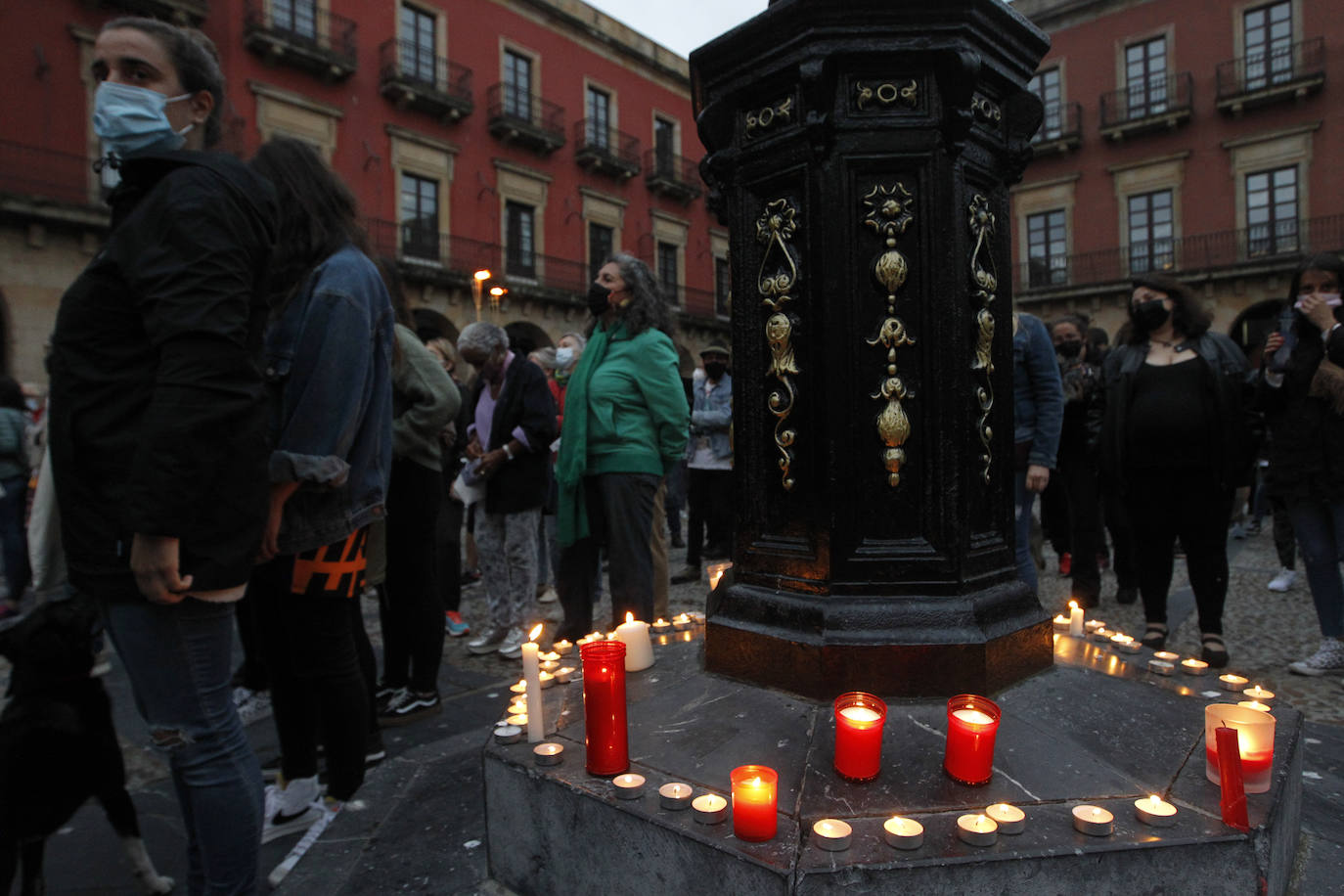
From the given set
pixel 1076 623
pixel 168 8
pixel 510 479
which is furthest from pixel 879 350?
pixel 168 8

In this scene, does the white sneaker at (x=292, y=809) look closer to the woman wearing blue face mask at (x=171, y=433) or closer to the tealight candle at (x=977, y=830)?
the woman wearing blue face mask at (x=171, y=433)

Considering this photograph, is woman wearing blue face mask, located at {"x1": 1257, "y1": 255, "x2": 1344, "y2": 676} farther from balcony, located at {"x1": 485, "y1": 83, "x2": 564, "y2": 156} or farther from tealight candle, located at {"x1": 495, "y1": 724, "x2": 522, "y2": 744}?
balcony, located at {"x1": 485, "y1": 83, "x2": 564, "y2": 156}

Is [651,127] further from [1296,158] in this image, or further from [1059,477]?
[1059,477]

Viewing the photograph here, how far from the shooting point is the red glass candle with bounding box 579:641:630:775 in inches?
65.9

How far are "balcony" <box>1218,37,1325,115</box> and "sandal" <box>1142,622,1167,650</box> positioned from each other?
22.3 m

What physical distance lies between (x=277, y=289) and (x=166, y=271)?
0.75 m

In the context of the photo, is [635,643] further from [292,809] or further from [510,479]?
[510,479]

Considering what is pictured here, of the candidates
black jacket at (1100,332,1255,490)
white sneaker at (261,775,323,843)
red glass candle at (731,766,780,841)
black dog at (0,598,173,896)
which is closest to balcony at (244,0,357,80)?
black jacket at (1100,332,1255,490)

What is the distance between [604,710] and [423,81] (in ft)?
66.9

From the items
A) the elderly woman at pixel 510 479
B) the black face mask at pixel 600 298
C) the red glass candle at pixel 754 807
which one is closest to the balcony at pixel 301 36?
the elderly woman at pixel 510 479

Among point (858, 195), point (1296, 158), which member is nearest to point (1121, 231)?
point (1296, 158)

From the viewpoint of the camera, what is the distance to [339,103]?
1798 cm

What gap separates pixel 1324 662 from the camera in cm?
338

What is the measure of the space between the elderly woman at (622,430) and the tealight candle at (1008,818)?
1971mm
